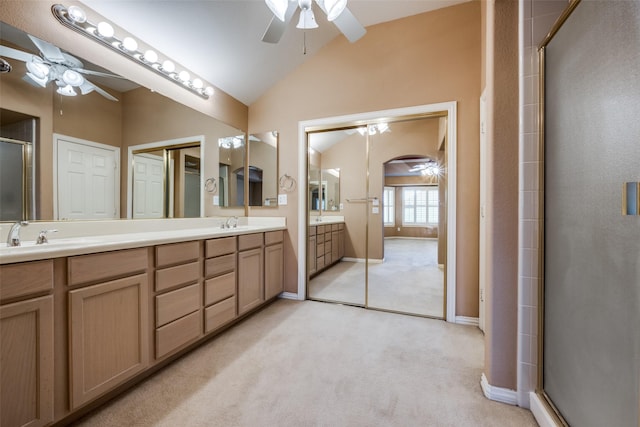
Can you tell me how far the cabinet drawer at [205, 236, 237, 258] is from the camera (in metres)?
1.96

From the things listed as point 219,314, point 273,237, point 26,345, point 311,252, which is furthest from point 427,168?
point 26,345

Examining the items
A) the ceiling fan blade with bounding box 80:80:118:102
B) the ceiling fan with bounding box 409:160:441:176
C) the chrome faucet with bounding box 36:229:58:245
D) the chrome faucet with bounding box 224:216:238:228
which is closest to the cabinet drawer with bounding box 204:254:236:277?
the chrome faucet with bounding box 224:216:238:228

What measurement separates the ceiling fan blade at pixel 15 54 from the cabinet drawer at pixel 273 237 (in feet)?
6.48

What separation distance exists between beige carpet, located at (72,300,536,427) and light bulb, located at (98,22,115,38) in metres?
2.28

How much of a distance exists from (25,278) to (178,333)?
90 cm

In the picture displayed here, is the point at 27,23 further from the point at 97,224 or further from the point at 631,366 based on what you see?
the point at 631,366

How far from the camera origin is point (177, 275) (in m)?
1.71

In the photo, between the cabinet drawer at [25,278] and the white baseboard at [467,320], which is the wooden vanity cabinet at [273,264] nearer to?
the cabinet drawer at [25,278]

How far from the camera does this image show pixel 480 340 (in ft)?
6.81

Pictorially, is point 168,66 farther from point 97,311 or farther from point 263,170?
point 97,311

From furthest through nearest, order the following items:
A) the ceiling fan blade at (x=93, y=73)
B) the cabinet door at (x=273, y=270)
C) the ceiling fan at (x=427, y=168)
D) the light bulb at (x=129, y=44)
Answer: the ceiling fan at (x=427, y=168), the cabinet door at (x=273, y=270), the light bulb at (x=129, y=44), the ceiling fan blade at (x=93, y=73)

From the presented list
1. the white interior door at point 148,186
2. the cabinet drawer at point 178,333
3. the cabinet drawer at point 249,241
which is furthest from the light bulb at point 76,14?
the cabinet drawer at point 178,333

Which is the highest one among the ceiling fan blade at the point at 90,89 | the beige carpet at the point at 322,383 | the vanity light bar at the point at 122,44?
the vanity light bar at the point at 122,44

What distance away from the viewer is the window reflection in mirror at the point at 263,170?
311 cm
